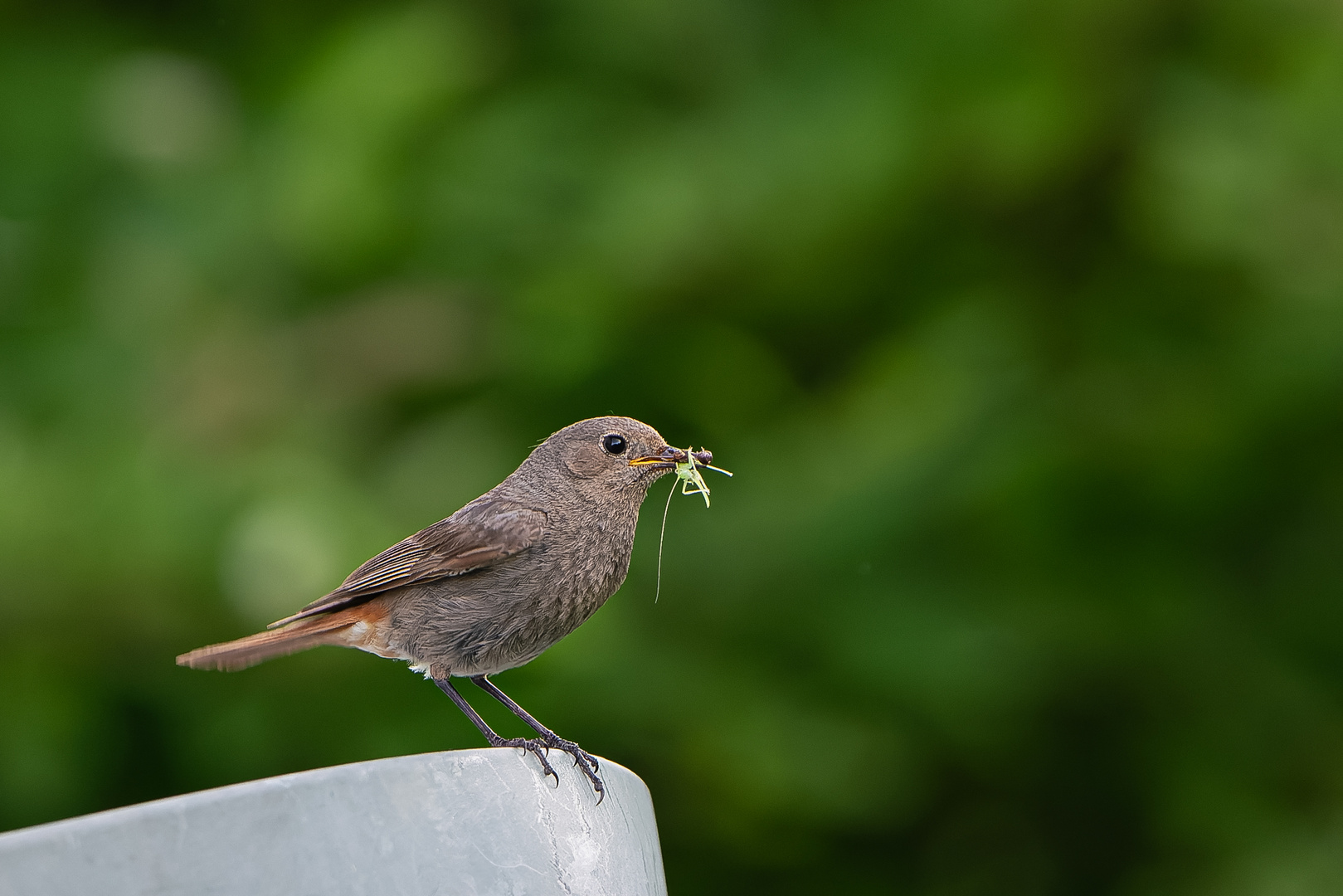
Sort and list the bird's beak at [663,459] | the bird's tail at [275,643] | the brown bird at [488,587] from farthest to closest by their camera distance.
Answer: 1. the bird's beak at [663,459]
2. the brown bird at [488,587]
3. the bird's tail at [275,643]

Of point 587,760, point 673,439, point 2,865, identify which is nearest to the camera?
point 2,865

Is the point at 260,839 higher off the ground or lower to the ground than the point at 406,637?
higher

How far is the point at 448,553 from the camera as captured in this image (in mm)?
3980

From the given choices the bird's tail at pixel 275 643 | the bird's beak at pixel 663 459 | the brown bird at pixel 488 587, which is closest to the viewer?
the bird's tail at pixel 275 643

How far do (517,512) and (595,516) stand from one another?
24cm

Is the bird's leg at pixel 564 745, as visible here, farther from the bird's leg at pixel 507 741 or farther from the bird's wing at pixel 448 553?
the bird's wing at pixel 448 553

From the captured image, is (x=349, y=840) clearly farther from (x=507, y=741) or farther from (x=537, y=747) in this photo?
(x=507, y=741)

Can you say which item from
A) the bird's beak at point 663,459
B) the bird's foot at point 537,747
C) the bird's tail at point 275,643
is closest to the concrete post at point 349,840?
the bird's foot at point 537,747

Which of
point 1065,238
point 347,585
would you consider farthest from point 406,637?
point 1065,238

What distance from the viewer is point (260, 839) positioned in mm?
1955

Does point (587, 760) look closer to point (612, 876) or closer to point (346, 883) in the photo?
point (612, 876)

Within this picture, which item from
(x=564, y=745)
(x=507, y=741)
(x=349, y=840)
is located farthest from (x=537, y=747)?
(x=349, y=840)

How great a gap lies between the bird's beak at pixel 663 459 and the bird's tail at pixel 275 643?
1.00 meters

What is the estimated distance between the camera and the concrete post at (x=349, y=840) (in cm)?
189
